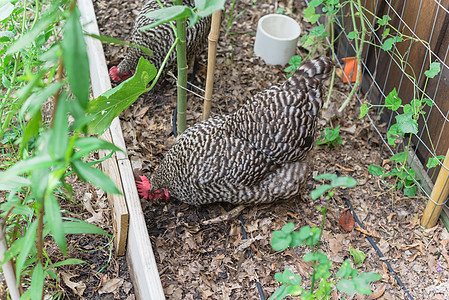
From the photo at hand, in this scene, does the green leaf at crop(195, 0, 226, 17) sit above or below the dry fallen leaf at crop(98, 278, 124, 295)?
above

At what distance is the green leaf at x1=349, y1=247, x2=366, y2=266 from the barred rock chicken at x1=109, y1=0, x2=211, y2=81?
182 cm

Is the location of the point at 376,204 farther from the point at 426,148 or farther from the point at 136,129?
the point at 136,129

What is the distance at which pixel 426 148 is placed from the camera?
3016mm

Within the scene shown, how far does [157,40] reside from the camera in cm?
344

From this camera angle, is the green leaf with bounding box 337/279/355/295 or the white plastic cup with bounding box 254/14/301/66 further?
the white plastic cup with bounding box 254/14/301/66

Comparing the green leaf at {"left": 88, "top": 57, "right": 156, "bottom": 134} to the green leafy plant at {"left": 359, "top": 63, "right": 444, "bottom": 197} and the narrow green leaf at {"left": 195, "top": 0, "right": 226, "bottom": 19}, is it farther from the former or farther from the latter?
the green leafy plant at {"left": 359, "top": 63, "right": 444, "bottom": 197}

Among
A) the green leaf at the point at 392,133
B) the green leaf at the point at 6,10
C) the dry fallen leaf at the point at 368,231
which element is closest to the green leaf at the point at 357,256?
the dry fallen leaf at the point at 368,231

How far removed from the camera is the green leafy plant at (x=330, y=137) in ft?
10.5

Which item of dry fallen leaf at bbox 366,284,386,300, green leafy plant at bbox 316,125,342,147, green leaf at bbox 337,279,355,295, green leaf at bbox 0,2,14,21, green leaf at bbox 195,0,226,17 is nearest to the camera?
green leaf at bbox 195,0,226,17

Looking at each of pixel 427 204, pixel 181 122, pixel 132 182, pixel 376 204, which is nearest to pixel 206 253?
pixel 132 182

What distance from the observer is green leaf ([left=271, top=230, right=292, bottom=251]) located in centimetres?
159

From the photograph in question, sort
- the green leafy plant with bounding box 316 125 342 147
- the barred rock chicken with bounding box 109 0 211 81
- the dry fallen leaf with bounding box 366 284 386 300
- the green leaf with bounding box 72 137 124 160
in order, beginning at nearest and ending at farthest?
the green leaf with bounding box 72 137 124 160 → the dry fallen leaf with bounding box 366 284 386 300 → the green leafy plant with bounding box 316 125 342 147 → the barred rock chicken with bounding box 109 0 211 81

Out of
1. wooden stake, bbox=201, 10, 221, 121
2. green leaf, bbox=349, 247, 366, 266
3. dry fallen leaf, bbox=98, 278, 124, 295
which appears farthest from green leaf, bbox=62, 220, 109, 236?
green leaf, bbox=349, 247, 366, 266

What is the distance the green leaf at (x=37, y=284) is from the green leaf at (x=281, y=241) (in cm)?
86
